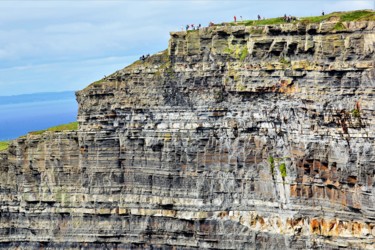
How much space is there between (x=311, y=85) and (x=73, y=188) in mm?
26701

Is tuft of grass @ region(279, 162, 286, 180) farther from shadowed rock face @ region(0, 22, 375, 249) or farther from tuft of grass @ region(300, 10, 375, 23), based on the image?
tuft of grass @ region(300, 10, 375, 23)

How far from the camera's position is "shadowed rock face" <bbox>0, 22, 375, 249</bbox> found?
55.5 metres

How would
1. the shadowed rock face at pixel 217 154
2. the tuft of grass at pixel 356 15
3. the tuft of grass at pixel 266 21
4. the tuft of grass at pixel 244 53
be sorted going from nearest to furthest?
the shadowed rock face at pixel 217 154 < the tuft of grass at pixel 356 15 < the tuft of grass at pixel 244 53 < the tuft of grass at pixel 266 21

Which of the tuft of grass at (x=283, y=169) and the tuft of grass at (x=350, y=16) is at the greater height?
the tuft of grass at (x=350, y=16)

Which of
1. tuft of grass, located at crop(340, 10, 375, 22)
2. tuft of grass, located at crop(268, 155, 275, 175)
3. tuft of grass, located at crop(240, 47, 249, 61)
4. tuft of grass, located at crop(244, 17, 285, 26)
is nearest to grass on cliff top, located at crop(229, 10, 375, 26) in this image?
tuft of grass, located at crop(340, 10, 375, 22)

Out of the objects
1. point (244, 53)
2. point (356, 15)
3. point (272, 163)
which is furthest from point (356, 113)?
point (244, 53)

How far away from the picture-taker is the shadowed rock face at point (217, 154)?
182 feet

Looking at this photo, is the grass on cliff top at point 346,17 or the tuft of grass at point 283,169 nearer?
the grass on cliff top at point 346,17

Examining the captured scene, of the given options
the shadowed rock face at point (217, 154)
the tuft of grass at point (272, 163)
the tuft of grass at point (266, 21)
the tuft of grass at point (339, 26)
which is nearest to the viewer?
the shadowed rock face at point (217, 154)

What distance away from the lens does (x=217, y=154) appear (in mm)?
64750

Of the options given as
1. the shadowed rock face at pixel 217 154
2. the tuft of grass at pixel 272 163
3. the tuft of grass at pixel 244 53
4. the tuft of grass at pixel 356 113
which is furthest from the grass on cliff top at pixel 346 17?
the tuft of grass at pixel 272 163

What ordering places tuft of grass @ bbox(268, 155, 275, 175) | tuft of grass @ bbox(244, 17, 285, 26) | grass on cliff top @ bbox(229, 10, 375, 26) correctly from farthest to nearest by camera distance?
tuft of grass @ bbox(244, 17, 285, 26), tuft of grass @ bbox(268, 155, 275, 175), grass on cliff top @ bbox(229, 10, 375, 26)

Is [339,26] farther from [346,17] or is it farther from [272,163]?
[272,163]

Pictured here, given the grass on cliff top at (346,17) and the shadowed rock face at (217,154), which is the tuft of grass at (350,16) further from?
the shadowed rock face at (217,154)
